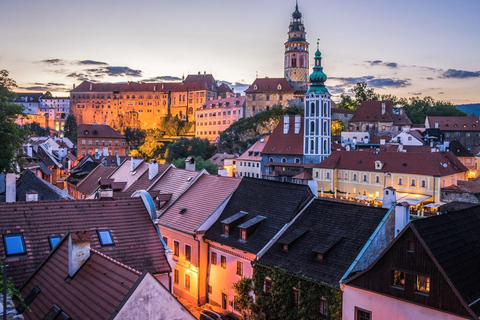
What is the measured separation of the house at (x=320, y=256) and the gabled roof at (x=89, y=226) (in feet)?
17.8

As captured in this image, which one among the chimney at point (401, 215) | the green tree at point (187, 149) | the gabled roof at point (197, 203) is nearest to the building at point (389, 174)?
the gabled roof at point (197, 203)

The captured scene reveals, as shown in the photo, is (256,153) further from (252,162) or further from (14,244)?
(14,244)

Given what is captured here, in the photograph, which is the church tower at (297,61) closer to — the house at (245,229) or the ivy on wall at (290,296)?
the house at (245,229)

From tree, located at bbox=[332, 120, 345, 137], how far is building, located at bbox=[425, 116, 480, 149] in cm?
2003

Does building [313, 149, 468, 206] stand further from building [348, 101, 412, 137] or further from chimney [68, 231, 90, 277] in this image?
chimney [68, 231, 90, 277]

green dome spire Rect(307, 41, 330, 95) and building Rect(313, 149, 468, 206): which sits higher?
green dome spire Rect(307, 41, 330, 95)

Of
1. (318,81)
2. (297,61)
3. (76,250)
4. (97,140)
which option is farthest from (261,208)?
(297,61)

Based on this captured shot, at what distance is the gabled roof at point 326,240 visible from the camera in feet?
56.9

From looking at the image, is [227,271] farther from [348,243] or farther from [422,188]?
[422,188]

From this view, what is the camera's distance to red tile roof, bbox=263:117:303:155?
81.0 m

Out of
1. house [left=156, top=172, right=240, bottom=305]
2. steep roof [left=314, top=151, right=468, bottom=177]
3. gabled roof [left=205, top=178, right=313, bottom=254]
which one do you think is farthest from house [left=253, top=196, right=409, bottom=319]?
steep roof [left=314, top=151, right=468, bottom=177]

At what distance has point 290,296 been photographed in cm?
1820

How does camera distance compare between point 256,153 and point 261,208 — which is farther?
point 256,153

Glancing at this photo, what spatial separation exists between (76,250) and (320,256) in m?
9.90
